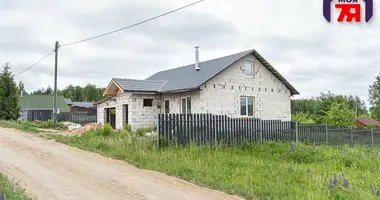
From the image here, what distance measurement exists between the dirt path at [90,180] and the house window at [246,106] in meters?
12.3

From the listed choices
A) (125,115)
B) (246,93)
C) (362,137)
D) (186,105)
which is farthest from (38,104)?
(362,137)

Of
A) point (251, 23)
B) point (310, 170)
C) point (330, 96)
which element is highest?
point (251, 23)

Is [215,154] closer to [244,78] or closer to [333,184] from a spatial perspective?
[333,184]

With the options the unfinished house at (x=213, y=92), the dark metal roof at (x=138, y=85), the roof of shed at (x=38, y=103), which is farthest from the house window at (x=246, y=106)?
the roof of shed at (x=38, y=103)

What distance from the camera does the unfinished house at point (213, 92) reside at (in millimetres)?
19938

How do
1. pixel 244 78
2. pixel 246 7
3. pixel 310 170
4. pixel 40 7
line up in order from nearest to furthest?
pixel 310 170, pixel 246 7, pixel 40 7, pixel 244 78

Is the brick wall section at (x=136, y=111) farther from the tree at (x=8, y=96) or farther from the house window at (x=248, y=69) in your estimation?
the tree at (x=8, y=96)

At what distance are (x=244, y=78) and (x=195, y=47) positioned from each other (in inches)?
165

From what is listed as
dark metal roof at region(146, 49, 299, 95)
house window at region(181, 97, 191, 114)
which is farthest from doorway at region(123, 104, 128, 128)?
house window at region(181, 97, 191, 114)

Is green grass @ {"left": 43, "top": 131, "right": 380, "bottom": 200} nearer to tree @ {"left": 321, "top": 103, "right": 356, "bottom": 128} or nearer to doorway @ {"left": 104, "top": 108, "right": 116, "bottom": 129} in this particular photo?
doorway @ {"left": 104, "top": 108, "right": 116, "bottom": 129}

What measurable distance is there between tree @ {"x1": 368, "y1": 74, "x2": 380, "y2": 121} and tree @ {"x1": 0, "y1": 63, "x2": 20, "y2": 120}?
60.8 meters

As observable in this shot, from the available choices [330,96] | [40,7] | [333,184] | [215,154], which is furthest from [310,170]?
[330,96]

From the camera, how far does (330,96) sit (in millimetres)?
38438

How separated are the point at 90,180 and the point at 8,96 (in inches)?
1334
